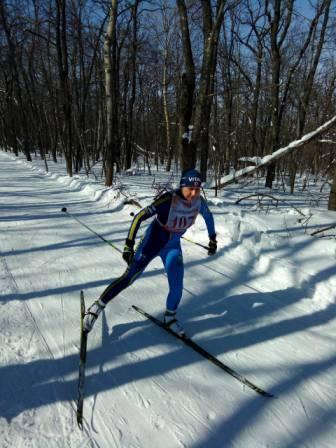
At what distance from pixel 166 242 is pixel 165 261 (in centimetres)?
21

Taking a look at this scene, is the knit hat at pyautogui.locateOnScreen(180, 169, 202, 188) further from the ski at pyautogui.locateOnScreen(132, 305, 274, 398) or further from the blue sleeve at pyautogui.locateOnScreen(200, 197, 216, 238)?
the ski at pyautogui.locateOnScreen(132, 305, 274, 398)

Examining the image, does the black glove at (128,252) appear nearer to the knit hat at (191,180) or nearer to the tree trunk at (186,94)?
the knit hat at (191,180)

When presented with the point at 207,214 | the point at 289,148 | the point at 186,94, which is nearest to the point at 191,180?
the point at 207,214

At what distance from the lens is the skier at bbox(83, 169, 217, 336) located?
3.21m

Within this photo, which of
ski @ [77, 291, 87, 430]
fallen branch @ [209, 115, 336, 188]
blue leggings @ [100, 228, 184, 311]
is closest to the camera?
ski @ [77, 291, 87, 430]

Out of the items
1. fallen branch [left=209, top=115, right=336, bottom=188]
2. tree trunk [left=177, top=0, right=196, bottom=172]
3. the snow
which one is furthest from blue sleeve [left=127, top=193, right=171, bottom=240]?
tree trunk [left=177, top=0, right=196, bottom=172]

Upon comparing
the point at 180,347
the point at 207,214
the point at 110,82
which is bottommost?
the point at 180,347

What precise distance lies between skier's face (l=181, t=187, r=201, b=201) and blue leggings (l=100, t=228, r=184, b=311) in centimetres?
47

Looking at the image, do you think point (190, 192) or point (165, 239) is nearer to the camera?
point (190, 192)

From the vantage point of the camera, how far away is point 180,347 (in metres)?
3.19

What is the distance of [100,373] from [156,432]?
723 millimetres

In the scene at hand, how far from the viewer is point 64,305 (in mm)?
3729

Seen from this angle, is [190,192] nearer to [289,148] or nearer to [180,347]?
[180,347]

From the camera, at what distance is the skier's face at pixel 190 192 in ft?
10.6
